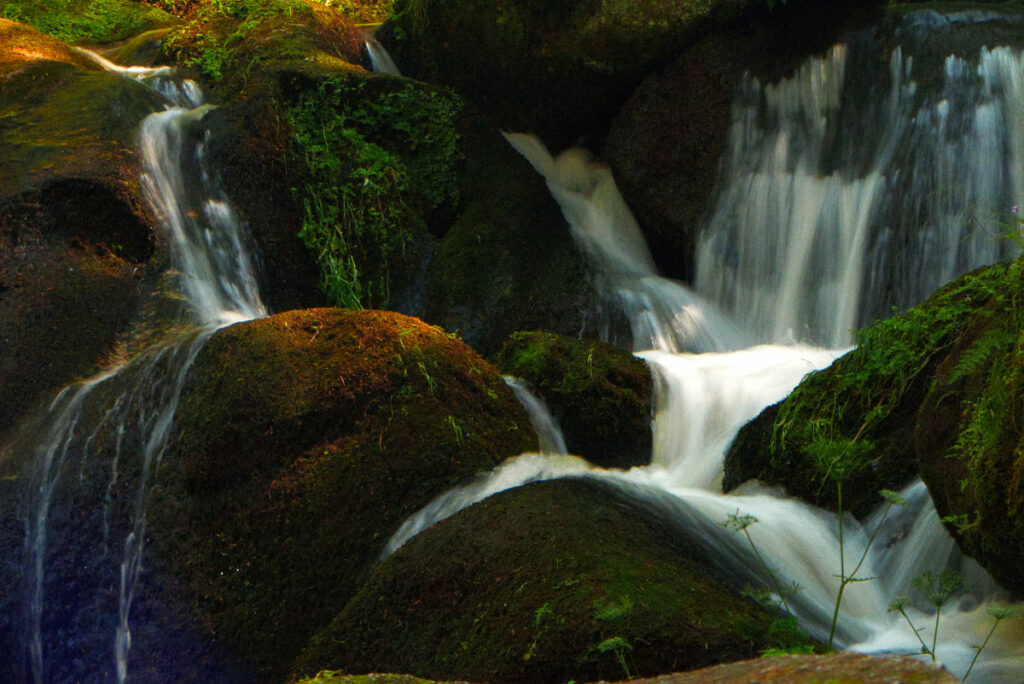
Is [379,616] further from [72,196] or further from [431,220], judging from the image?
[431,220]

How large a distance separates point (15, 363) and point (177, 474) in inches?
68.9

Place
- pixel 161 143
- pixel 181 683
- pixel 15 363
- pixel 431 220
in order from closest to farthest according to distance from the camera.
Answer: pixel 181 683 < pixel 15 363 < pixel 161 143 < pixel 431 220

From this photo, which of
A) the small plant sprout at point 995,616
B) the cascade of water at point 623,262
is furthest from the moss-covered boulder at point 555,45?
the small plant sprout at point 995,616

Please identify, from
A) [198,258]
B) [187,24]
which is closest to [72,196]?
A: [198,258]

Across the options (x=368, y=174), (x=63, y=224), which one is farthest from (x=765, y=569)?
(x=368, y=174)

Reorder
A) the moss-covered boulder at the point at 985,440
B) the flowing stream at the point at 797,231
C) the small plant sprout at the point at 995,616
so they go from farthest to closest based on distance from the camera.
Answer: the flowing stream at the point at 797,231 → the moss-covered boulder at the point at 985,440 → the small plant sprout at the point at 995,616

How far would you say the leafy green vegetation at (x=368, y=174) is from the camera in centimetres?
722

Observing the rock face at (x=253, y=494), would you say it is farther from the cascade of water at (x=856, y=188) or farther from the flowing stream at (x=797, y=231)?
the cascade of water at (x=856, y=188)

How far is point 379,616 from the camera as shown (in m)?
3.65

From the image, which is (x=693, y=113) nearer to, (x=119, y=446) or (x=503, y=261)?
(x=503, y=261)

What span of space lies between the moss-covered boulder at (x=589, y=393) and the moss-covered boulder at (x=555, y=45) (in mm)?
3296

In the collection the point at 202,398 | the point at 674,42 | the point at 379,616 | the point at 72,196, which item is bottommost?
the point at 379,616

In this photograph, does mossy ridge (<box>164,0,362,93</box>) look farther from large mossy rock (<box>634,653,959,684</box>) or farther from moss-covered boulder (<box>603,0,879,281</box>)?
large mossy rock (<box>634,653,959,684</box>)

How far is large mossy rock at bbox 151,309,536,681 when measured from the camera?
165 inches
